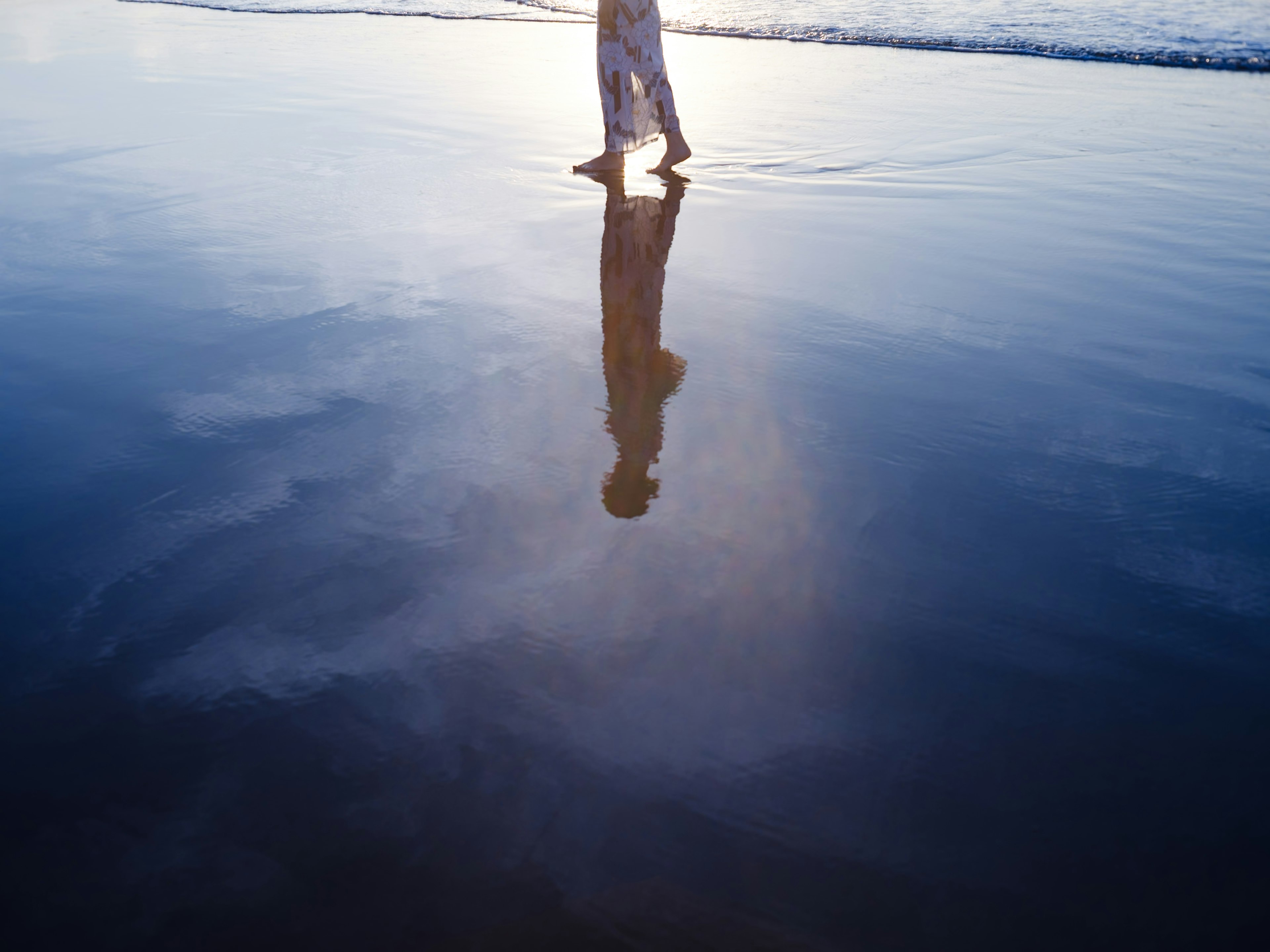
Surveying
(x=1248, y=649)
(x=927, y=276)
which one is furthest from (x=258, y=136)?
(x=1248, y=649)

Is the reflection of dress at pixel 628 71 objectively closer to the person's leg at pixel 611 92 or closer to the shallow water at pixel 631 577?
the person's leg at pixel 611 92

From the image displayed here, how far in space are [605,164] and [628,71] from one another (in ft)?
1.58

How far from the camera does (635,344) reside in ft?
8.58

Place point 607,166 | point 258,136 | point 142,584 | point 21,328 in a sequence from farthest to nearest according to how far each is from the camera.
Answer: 1. point 258,136
2. point 607,166
3. point 21,328
4. point 142,584

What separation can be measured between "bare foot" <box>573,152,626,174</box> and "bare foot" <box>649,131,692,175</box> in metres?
0.20

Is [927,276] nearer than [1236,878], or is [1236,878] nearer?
[1236,878]

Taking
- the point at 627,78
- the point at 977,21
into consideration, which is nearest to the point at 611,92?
the point at 627,78

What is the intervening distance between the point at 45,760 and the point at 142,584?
41 centimetres

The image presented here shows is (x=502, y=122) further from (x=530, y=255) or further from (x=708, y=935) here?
(x=708, y=935)

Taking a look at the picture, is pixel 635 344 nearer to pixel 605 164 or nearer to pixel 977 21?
pixel 605 164

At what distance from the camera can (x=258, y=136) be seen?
16.0 feet

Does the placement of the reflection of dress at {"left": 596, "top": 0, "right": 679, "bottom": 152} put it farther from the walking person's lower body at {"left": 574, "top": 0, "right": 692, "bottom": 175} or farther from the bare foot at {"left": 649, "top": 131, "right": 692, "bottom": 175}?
the bare foot at {"left": 649, "top": 131, "right": 692, "bottom": 175}

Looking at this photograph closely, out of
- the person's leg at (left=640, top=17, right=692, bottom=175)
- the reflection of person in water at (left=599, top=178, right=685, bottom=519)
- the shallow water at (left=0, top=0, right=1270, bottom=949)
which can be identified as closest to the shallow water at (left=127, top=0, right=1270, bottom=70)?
the person's leg at (left=640, top=17, right=692, bottom=175)

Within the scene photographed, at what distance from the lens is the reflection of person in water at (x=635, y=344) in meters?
1.99
